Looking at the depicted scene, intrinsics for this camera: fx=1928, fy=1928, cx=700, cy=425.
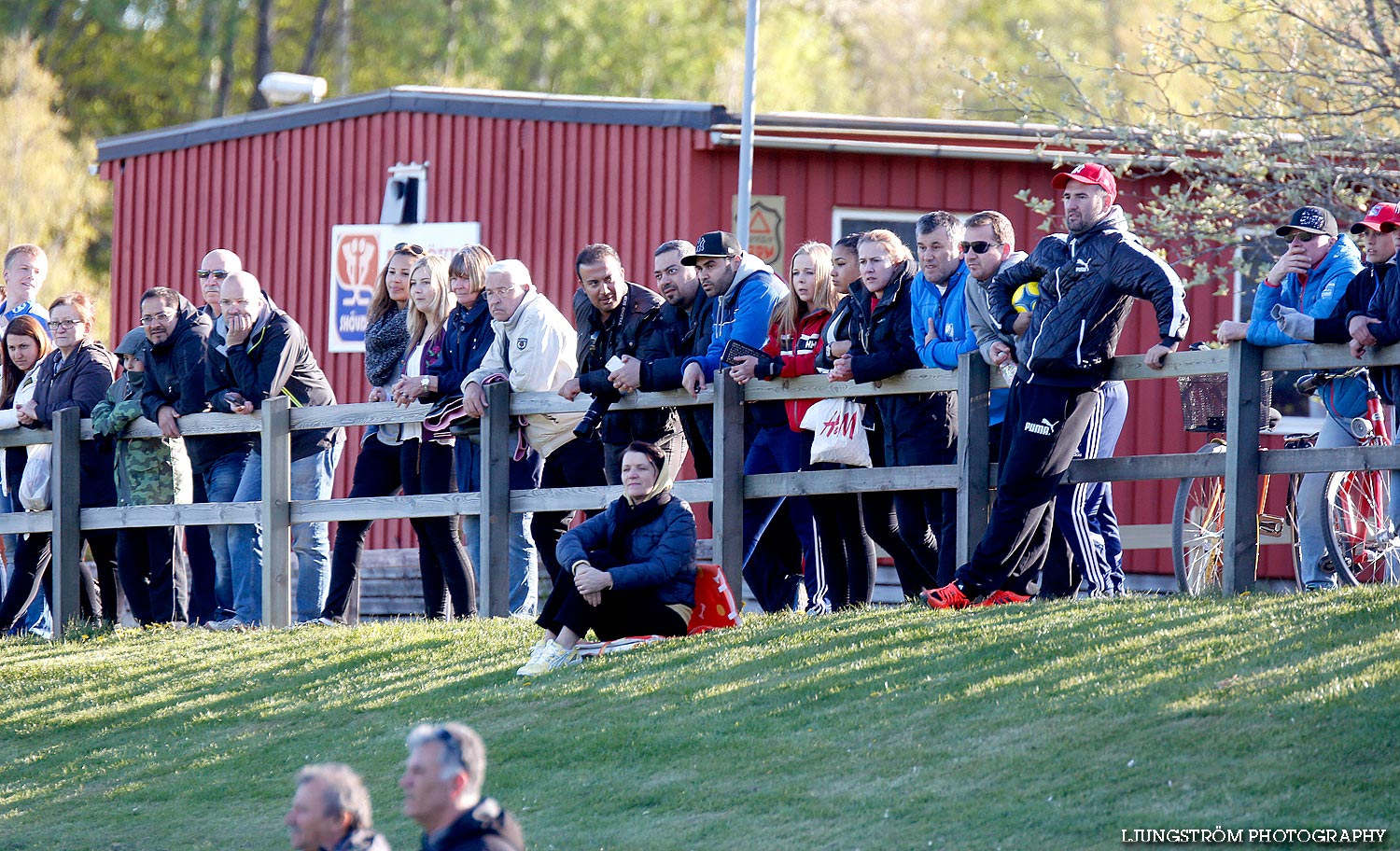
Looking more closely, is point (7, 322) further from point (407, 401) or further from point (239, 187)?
point (239, 187)

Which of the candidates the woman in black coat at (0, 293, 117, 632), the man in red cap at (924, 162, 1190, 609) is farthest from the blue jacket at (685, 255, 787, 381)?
the woman in black coat at (0, 293, 117, 632)

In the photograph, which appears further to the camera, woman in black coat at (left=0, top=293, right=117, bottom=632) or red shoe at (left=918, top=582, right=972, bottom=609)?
woman in black coat at (left=0, top=293, right=117, bottom=632)

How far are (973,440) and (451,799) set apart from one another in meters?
4.86

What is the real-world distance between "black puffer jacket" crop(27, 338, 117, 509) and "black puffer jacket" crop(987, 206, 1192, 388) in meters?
6.27

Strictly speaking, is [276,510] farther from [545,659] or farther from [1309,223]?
[1309,223]

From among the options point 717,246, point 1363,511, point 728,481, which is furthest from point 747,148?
point 1363,511

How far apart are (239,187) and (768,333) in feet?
30.5

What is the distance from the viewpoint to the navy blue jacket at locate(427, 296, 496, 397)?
34.5ft

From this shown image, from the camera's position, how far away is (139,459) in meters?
11.8

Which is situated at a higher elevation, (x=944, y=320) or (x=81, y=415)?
(x=944, y=320)

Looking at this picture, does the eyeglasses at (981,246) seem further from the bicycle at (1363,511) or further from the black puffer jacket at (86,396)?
the black puffer jacket at (86,396)

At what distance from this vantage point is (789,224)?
14.8m

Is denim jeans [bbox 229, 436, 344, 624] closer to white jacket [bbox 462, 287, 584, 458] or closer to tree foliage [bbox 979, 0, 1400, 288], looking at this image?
white jacket [bbox 462, 287, 584, 458]

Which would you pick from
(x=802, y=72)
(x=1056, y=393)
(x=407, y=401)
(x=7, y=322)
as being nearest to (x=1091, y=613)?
(x=1056, y=393)
